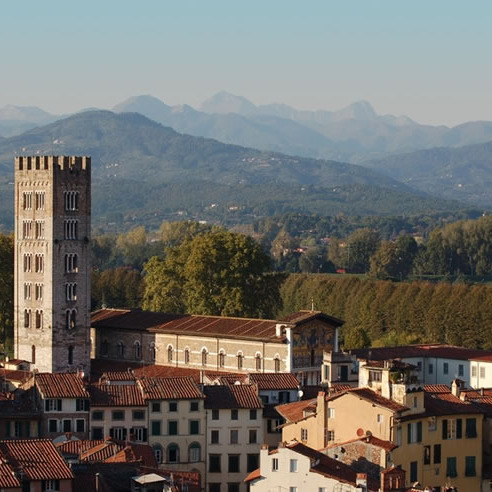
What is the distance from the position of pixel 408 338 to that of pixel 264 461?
178ft

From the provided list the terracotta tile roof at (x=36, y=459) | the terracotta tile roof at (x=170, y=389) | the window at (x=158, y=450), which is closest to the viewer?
the terracotta tile roof at (x=36, y=459)

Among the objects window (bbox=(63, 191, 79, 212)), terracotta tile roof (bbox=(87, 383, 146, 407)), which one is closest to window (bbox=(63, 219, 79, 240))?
window (bbox=(63, 191, 79, 212))

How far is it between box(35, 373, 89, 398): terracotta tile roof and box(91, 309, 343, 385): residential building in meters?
12.8

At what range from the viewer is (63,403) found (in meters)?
64.6

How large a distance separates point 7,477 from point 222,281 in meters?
59.3

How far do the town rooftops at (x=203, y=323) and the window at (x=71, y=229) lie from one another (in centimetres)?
490

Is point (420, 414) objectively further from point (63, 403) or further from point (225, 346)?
point (225, 346)

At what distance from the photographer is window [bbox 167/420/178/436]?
64188mm

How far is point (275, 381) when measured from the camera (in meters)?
70.1

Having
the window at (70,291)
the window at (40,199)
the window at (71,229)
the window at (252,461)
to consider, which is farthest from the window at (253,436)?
the window at (40,199)

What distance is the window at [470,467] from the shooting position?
57.5m

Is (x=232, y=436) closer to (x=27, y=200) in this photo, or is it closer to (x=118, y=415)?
(x=118, y=415)

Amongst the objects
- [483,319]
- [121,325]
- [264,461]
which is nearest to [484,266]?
[483,319]

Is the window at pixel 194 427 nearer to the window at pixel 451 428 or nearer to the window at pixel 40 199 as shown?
the window at pixel 451 428
